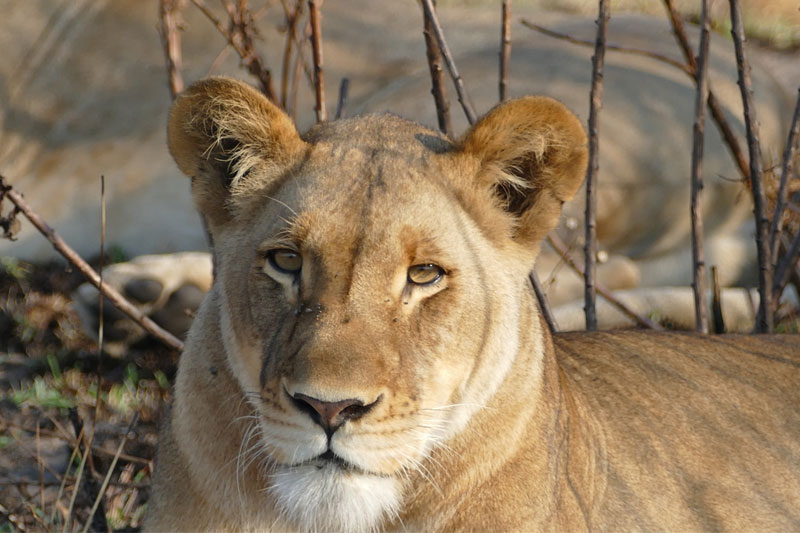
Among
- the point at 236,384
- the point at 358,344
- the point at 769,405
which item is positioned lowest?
the point at 769,405

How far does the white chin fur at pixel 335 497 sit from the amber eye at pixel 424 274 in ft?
1.24

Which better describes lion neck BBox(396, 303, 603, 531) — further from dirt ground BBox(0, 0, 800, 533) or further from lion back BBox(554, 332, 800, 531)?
dirt ground BBox(0, 0, 800, 533)

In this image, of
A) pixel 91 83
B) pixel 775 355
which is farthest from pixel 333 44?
pixel 775 355

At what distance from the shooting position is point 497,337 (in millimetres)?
2256

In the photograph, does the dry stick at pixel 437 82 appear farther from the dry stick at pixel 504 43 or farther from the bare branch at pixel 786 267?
the bare branch at pixel 786 267

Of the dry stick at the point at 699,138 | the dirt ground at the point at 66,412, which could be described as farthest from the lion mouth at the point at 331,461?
the dry stick at the point at 699,138

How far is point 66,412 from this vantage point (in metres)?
3.81

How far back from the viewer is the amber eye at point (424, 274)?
2119 millimetres

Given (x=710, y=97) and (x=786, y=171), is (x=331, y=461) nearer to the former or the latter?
(x=786, y=171)

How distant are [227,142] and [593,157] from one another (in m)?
1.48

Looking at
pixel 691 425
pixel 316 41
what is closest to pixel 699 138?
pixel 691 425

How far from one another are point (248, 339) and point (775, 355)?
1.65 m

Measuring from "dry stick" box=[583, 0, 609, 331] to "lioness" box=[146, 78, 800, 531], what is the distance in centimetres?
98

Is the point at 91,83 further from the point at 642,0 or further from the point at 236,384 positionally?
the point at 642,0
